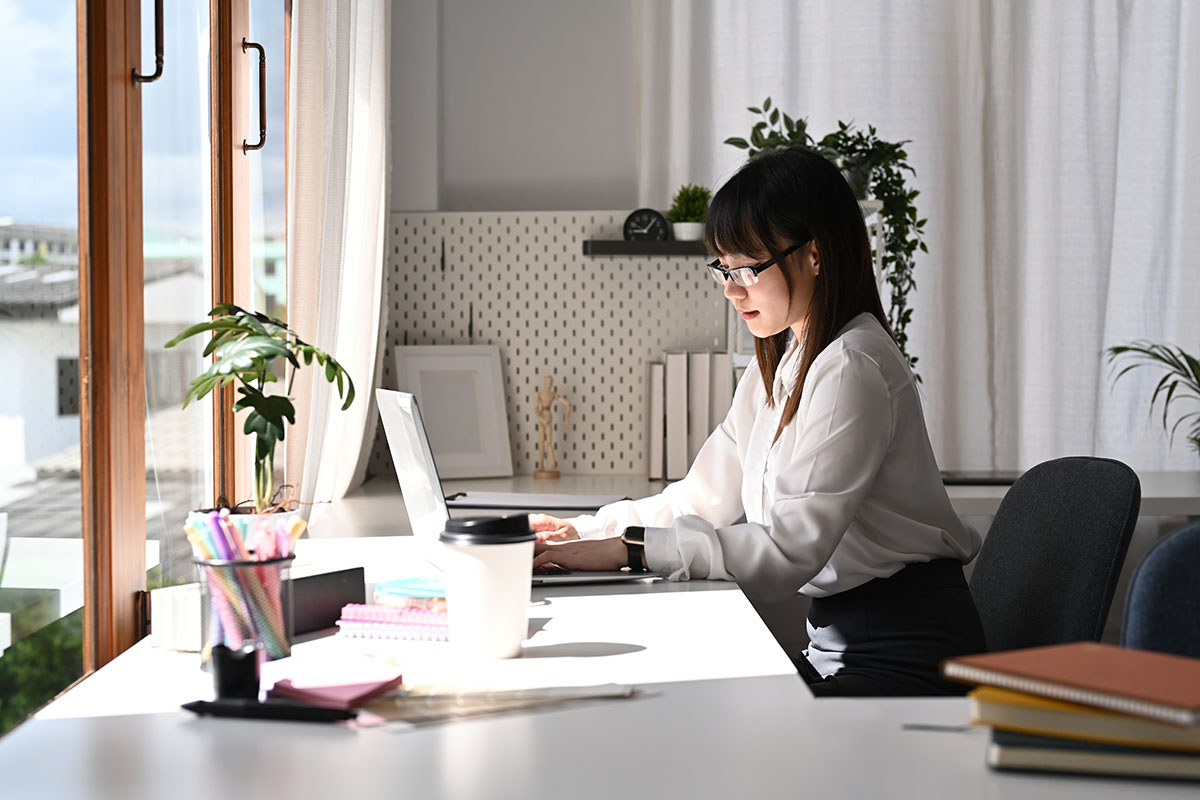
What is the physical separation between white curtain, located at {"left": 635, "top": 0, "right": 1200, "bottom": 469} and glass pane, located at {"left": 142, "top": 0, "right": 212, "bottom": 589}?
1.55 m

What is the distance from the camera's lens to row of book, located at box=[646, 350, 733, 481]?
3.00 meters

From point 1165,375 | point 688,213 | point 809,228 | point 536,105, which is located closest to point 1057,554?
point 809,228

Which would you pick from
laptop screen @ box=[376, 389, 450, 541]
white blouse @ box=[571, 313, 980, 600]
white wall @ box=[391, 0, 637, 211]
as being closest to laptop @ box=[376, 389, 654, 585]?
laptop screen @ box=[376, 389, 450, 541]

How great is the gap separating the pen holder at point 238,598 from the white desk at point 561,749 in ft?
0.15

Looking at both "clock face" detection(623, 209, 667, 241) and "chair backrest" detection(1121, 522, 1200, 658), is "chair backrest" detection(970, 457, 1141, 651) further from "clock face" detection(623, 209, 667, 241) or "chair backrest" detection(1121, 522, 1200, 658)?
"clock face" detection(623, 209, 667, 241)

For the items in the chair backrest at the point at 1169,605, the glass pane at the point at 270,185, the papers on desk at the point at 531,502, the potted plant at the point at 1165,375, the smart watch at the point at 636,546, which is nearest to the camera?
the chair backrest at the point at 1169,605

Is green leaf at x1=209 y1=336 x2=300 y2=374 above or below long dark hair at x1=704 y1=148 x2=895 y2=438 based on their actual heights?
below

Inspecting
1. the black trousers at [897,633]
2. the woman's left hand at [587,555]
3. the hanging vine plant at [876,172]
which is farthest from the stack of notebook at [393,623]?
the hanging vine plant at [876,172]

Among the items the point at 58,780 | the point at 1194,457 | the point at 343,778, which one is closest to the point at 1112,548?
the point at 343,778

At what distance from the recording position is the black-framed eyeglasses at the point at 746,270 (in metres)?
1.68

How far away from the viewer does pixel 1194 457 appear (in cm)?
331

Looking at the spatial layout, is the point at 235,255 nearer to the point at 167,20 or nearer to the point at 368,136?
the point at 167,20

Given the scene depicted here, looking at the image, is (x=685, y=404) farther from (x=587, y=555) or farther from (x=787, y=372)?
(x=587, y=555)

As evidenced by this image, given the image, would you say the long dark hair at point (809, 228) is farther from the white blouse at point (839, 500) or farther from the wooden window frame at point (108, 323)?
the wooden window frame at point (108, 323)
